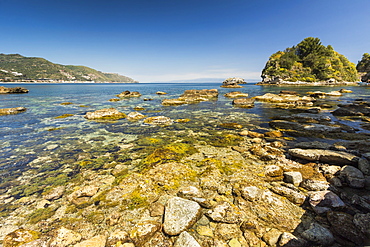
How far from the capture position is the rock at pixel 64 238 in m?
3.84

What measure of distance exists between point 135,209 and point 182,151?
501 cm

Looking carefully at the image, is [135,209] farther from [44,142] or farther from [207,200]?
[44,142]

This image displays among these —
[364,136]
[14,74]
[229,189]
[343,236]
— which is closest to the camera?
[343,236]

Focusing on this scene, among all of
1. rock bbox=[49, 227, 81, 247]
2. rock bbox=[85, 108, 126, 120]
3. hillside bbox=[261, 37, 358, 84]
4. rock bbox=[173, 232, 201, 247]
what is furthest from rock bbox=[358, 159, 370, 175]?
hillside bbox=[261, 37, 358, 84]

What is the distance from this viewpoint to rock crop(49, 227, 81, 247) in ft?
12.6

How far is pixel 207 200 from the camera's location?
17.6ft

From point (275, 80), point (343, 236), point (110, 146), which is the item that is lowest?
point (110, 146)

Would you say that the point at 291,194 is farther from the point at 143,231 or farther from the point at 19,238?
the point at 19,238

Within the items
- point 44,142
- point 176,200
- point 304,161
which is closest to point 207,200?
point 176,200

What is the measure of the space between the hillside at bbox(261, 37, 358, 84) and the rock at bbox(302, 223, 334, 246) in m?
147

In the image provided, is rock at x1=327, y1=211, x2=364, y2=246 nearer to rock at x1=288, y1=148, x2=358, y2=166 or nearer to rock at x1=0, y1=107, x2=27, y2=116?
rock at x1=288, y1=148, x2=358, y2=166

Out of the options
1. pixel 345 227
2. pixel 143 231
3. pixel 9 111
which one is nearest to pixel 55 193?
pixel 143 231

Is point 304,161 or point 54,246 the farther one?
point 304,161

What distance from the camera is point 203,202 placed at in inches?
205
